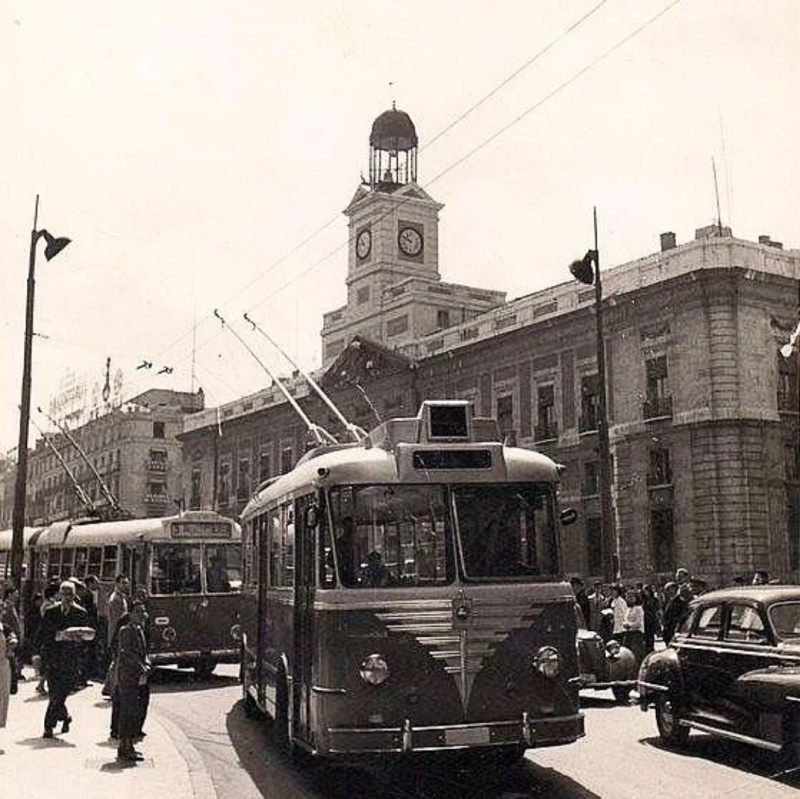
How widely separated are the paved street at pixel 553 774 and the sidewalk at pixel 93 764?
0.92ft

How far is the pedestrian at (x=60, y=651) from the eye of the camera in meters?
11.0

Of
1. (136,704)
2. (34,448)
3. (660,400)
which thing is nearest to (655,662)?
(136,704)

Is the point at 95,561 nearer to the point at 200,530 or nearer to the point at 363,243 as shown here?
the point at 200,530

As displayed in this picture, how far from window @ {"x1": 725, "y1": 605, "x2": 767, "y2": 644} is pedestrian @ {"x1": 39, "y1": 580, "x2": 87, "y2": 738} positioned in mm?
6736

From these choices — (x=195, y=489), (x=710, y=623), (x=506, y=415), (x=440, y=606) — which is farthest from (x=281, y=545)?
(x=195, y=489)

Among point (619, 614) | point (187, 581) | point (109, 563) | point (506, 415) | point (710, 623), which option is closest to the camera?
point (710, 623)

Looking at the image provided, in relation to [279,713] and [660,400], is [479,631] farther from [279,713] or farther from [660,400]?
[660,400]

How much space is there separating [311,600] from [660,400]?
30.5 m

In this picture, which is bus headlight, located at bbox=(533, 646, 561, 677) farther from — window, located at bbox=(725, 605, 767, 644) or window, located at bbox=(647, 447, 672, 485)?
window, located at bbox=(647, 447, 672, 485)

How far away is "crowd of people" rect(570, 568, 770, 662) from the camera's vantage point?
1603cm

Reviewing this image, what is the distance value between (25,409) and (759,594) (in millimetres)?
15392

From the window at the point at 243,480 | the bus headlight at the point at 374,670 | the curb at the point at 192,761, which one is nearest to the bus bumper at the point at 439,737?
the bus headlight at the point at 374,670

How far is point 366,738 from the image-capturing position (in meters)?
7.72

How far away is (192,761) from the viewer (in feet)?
32.2
